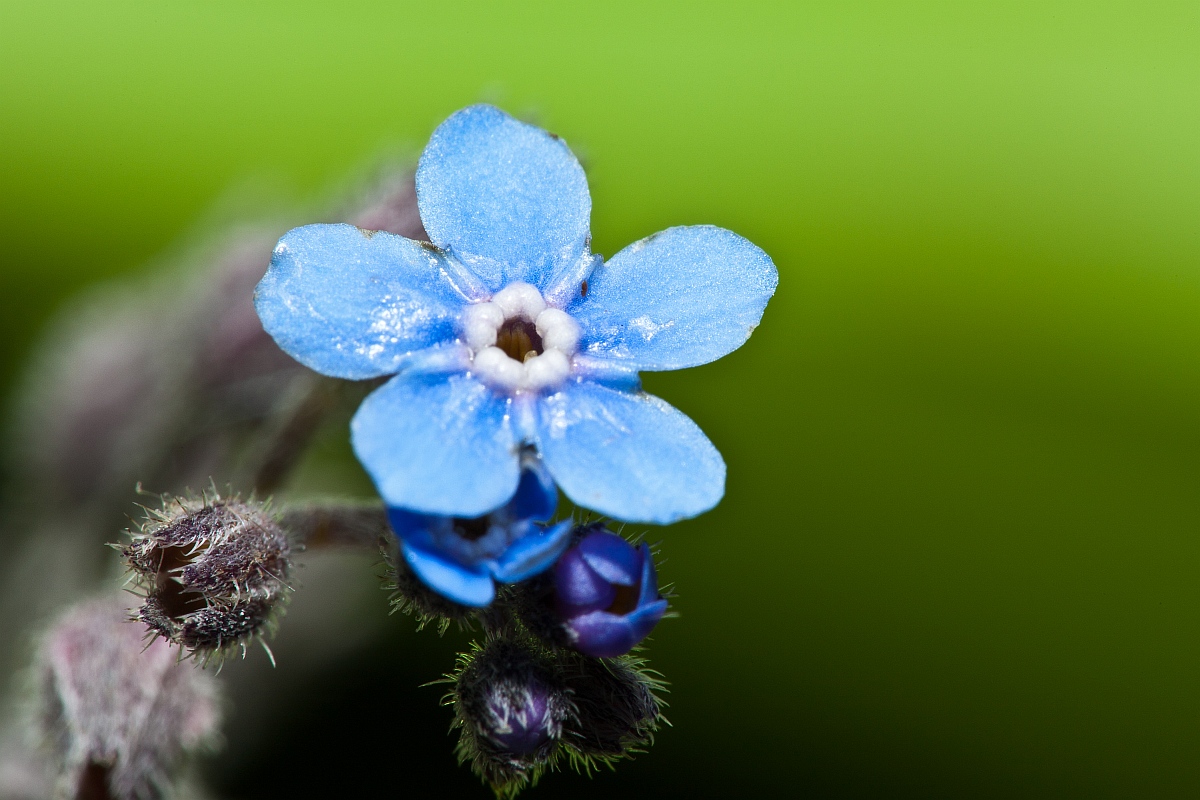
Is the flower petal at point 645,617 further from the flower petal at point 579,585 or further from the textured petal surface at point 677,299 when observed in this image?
the textured petal surface at point 677,299

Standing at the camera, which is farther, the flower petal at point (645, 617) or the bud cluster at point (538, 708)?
the bud cluster at point (538, 708)

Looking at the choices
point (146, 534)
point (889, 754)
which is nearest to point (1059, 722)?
point (889, 754)

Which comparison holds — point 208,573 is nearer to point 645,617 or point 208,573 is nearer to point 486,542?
point 486,542

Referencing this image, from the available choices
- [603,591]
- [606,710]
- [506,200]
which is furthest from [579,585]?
[506,200]


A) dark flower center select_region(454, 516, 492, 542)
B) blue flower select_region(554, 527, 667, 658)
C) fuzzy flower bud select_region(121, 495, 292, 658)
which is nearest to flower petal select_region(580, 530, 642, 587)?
blue flower select_region(554, 527, 667, 658)

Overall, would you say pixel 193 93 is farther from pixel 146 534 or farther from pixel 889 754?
pixel 889 754

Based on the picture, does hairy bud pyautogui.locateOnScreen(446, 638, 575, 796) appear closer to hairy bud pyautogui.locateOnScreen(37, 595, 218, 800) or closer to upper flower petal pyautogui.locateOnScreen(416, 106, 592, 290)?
upper flower petal pyautogui.locateOnScreen(416, 106, 592, 290)

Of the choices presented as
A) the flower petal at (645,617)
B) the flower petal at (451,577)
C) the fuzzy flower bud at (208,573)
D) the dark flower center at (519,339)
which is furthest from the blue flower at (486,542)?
the fuzzy flower bud at (208,573)
